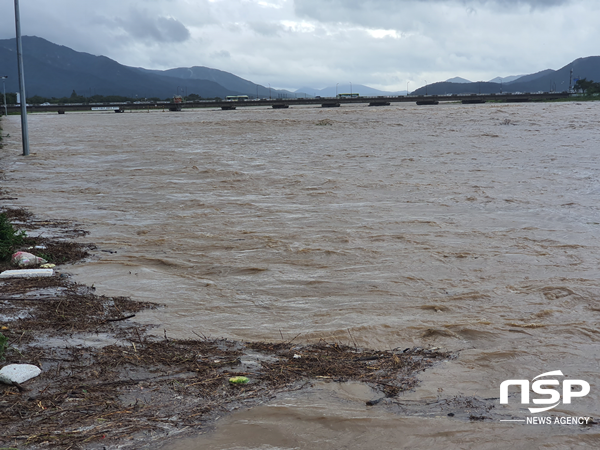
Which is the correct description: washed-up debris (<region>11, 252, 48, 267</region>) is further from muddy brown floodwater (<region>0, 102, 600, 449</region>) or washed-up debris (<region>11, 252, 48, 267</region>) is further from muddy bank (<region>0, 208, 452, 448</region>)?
muddy bank (<region>0, 208, 452, 448</region>)

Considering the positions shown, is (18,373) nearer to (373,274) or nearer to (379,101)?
(373,274)

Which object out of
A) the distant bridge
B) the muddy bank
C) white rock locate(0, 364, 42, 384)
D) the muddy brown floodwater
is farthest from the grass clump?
the distant bridge

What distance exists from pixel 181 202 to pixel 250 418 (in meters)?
10.5

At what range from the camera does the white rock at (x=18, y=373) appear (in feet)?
13.3

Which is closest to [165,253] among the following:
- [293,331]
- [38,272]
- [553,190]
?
[38,272]

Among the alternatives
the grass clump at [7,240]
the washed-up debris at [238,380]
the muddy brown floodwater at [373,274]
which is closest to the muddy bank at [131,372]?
the washed-up debris at [238,380]

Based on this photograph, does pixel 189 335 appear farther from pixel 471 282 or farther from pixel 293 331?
pixel 471 282

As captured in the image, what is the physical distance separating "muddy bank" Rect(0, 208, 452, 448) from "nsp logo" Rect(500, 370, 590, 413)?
525 mm

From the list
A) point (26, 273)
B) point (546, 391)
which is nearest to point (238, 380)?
point (546, 391)

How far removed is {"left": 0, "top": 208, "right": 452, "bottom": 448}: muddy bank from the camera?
11.7 feet

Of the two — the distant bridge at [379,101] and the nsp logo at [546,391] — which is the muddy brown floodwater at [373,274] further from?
the distant bridge at [379,101]

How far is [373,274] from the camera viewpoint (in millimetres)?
7742

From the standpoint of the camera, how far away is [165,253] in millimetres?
8734

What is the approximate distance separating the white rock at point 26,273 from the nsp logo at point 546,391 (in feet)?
18.4
